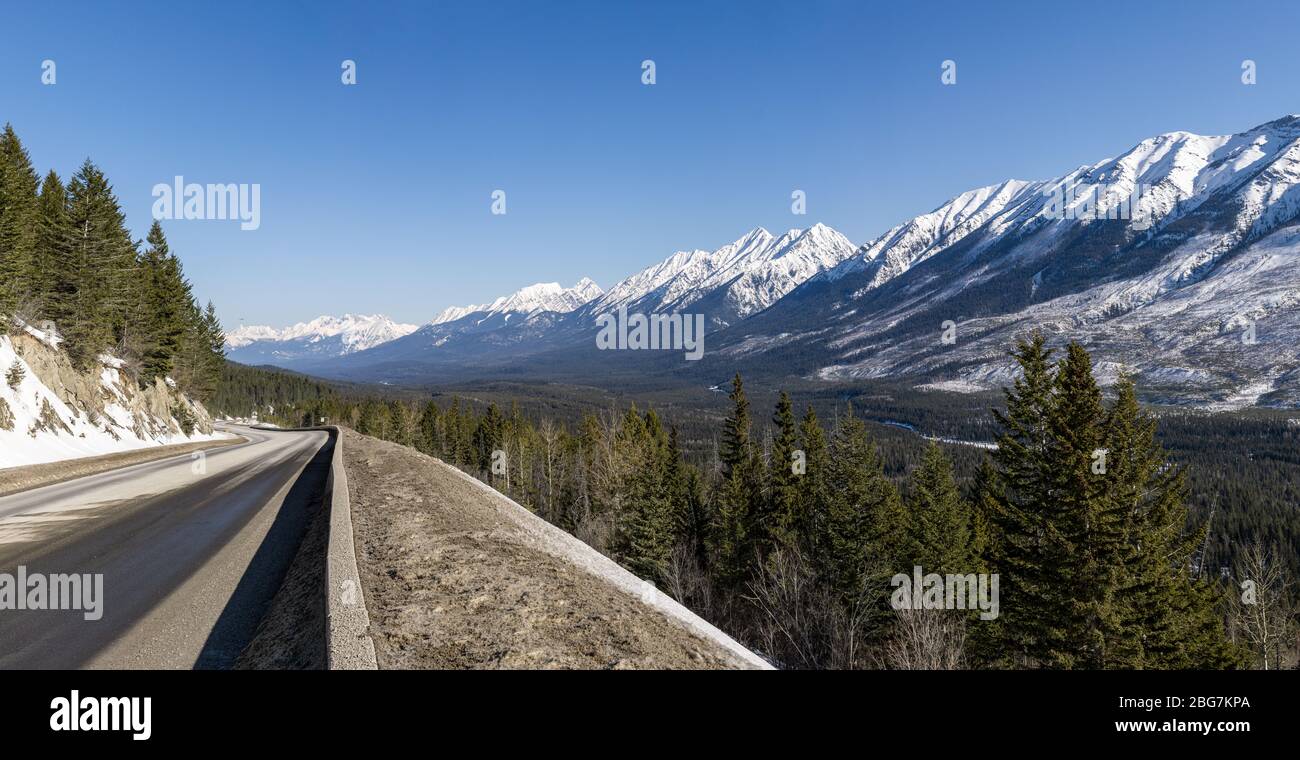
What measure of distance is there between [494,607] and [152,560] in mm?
6690

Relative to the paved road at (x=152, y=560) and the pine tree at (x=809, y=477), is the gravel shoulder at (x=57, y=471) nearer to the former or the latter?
the paved road at (x=152, y=560)

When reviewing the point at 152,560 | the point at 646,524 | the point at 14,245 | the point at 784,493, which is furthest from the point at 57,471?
the point at 784,493

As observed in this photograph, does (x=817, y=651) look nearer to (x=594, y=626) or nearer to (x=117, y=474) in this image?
(x=594, y=626)

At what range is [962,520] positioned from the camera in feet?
110

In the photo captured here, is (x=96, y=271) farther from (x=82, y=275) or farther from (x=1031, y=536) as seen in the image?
(x=1031, y=536)

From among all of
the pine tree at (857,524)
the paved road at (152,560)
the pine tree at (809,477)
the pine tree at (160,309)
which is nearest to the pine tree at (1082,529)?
the pine tree at (857,524)

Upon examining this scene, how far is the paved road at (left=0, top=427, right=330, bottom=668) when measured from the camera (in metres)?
5.39

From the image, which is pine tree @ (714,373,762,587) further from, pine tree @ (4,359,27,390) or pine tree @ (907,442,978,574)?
pine tree @ (4,359,27,390)

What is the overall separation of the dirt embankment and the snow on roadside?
20.6m

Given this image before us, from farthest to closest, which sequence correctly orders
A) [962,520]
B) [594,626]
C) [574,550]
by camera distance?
1. [962,520]
2. [574,550]
3. [594,626]

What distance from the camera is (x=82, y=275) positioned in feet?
111
